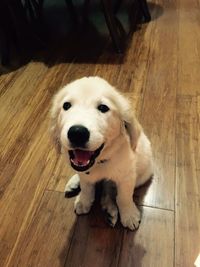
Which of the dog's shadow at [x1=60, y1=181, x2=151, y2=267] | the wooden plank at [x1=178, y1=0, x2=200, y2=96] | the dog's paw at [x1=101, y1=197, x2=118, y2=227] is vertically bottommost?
the wooden plank at [x1=178, y1=0, x2=200, y2=96]

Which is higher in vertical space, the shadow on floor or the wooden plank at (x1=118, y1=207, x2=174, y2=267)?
the wooden plank at (x1=118, y1=207, x2=174, y2=267)

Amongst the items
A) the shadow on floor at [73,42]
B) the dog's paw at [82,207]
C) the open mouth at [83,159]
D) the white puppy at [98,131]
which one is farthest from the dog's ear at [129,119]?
the shadow on floor at [73,42]

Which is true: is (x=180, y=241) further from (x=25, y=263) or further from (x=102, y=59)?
(x=102, y=59)

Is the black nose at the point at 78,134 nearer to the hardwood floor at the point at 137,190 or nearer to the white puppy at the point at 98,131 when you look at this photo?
the white puppy at the point at 98,131

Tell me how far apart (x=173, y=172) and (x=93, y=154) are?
2.01 ft

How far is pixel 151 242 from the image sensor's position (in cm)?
124

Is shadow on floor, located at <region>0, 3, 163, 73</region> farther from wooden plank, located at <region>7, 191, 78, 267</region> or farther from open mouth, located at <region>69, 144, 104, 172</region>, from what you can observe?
open mouth, located at <region>69, 144, 104, 172</region>

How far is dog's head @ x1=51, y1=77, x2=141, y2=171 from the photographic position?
92cm

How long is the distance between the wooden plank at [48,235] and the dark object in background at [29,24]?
55.2 inches

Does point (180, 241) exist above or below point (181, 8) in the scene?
above

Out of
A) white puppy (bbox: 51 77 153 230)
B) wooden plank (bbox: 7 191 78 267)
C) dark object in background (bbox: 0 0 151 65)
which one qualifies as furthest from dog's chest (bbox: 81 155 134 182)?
dark object in background (bbox: 0 0 151 65)

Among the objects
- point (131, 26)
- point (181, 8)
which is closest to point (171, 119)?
point (131, 26)

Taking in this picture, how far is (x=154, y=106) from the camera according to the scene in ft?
6.14

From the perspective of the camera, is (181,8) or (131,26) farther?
(181,8)
